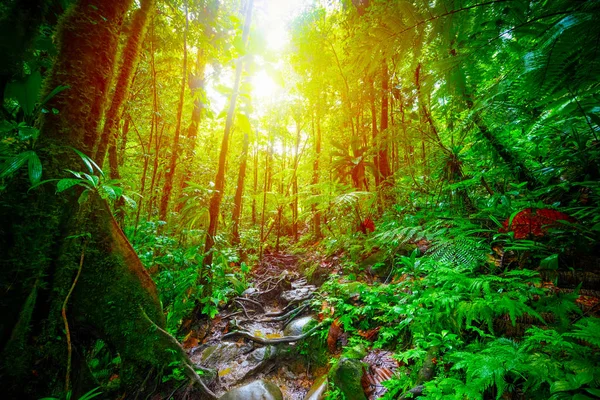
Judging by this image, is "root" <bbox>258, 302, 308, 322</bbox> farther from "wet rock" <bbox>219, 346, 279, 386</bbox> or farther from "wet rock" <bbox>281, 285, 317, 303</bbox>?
"wet rock" <bbox>219, 346, 279, 386</bbox>

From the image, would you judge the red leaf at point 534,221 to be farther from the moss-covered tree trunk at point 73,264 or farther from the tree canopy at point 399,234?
the moss-covered tree trunk at point 73,264

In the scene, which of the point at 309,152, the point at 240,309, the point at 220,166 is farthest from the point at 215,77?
the point at 240,309

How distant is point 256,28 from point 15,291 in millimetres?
5842

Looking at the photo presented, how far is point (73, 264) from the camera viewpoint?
2.00 meters

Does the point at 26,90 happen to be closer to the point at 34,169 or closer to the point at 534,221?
the point at 34,169

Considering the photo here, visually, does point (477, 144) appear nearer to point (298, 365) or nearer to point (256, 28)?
point (298, 365)

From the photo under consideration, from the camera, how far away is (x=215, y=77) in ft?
24.2

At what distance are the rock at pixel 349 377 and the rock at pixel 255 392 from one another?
33.5 inches

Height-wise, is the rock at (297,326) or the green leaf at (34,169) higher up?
the green leaf at (34,169)

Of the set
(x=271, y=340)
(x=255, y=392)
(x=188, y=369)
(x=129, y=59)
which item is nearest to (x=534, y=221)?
(x=255, y=392)

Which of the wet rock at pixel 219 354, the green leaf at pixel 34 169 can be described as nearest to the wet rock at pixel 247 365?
the wet rock at pixel 219 354

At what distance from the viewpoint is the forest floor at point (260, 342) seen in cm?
283

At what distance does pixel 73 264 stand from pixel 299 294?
3.78m

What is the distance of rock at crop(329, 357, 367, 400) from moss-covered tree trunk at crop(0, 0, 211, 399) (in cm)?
165
